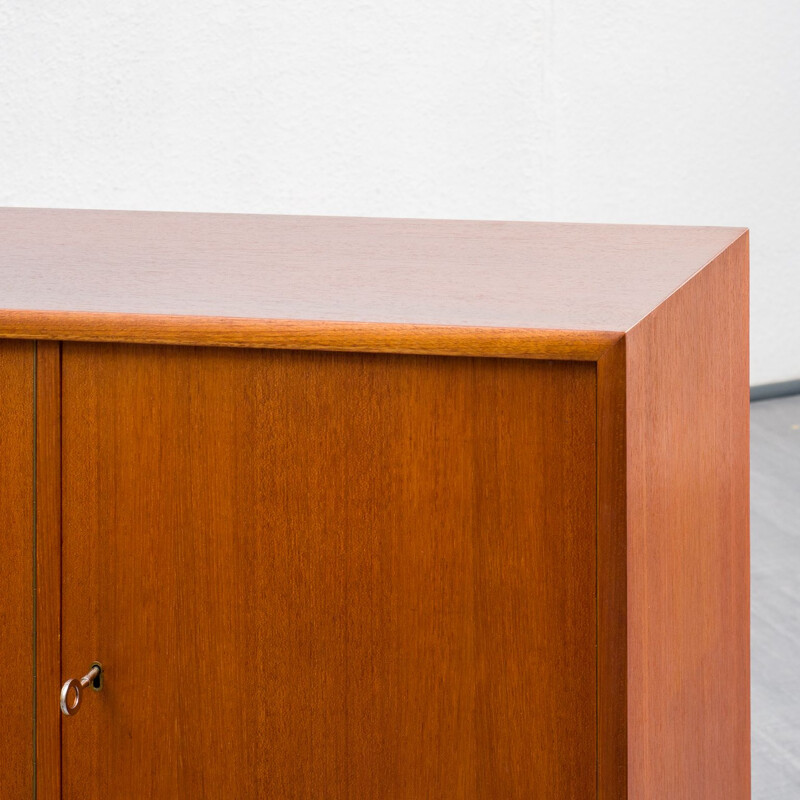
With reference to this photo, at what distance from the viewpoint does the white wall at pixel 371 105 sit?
11.7 ft

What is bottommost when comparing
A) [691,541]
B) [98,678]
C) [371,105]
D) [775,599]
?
[775,599]

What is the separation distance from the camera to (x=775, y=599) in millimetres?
2559

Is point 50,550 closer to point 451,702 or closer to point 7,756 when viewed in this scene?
point 7,756

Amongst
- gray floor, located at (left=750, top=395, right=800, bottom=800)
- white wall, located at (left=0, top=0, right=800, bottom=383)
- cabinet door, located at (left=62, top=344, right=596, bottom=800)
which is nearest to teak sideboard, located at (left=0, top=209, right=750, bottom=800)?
cabinet door, located at (left=62, top=344, right=596, bottom=800)

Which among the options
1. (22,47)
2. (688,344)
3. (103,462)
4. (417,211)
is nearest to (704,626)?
(688,344)

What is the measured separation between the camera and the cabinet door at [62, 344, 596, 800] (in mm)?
858

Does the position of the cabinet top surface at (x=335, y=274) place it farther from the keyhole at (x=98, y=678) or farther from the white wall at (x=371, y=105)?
the white wall at (x=371, y=105)

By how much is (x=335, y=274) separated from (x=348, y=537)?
0.30m

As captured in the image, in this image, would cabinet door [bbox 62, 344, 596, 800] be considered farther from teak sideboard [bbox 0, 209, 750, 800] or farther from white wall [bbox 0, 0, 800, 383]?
white wall [bbox 0, 0, 800, 383]

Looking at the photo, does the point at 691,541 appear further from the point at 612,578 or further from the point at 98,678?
the point at 98,678

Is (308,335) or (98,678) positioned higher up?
(308,335)

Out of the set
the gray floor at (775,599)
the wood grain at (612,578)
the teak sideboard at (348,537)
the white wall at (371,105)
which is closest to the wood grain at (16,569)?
the teak sideboard at (348,537)

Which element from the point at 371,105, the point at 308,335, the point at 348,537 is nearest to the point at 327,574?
the point at 348,537

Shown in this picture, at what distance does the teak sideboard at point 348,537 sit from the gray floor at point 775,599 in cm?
106
